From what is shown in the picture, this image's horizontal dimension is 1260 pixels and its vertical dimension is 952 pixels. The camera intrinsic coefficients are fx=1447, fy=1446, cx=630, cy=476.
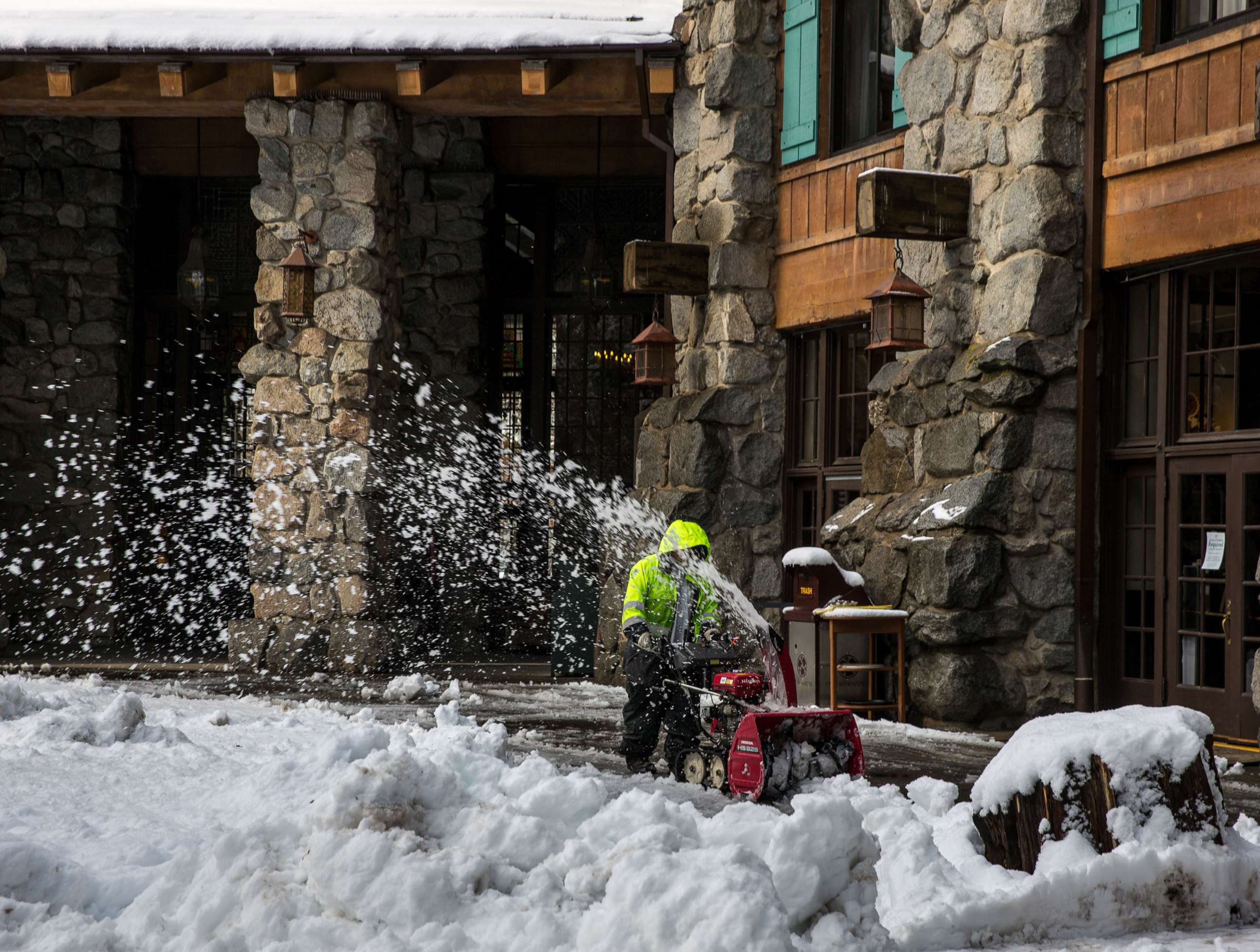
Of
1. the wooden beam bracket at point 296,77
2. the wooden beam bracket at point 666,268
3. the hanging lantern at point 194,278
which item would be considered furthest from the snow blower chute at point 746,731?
the hanging lantern at point 194,278

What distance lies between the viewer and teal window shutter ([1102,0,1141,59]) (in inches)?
374

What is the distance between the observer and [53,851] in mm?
4812

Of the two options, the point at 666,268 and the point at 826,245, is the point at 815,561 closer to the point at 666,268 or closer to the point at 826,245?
the point at 826,245

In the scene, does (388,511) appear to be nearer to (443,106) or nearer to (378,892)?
(443,106)

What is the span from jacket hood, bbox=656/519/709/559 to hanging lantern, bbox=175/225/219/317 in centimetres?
937

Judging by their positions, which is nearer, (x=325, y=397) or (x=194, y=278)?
(x=325, y=397)

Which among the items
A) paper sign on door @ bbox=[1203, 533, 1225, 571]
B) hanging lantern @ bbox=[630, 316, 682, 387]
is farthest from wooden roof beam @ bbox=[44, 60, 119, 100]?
paper sign on door @ bbox=[1203, 533, 1225, 571]

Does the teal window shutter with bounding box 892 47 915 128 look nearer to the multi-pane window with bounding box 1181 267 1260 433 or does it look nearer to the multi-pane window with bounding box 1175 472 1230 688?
the multi-pane window with bounding box 1181 267 1260 433

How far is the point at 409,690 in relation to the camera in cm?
1188

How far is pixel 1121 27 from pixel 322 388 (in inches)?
302

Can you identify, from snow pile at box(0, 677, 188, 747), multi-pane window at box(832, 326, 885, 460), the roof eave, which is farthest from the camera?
the roof eave

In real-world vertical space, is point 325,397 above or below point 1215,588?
above

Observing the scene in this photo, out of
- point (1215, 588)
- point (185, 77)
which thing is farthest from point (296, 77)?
point (1215, 588)

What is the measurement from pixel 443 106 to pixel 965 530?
268 inches
